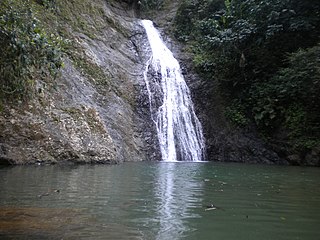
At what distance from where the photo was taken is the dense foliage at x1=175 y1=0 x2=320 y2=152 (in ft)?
46.3

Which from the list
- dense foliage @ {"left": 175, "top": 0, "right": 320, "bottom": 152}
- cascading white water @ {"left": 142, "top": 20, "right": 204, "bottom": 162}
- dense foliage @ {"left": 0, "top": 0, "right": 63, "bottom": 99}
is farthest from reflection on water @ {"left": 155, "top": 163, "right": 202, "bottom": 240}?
dense foliage @ {"left": 175, "top": 0, "right": 320, "bottom": 152}

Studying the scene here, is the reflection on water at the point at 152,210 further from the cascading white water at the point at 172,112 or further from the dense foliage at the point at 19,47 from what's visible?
the cascading white water at the point at 172,112

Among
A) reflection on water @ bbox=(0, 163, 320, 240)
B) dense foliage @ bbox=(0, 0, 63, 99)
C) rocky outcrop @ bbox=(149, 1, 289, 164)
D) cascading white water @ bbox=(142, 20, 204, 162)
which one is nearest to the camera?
reflection on water @ bbox=(0, 163, 320, 240)

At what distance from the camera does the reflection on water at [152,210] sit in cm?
336

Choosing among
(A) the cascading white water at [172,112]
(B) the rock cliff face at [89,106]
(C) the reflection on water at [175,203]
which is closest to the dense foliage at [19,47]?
(B) the rock cliff face at [89,106]

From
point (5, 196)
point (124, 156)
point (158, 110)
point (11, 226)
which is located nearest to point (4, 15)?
point (5, 196)

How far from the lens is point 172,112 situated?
643 inches

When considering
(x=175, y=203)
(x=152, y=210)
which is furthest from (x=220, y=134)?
(x=152, y=210)

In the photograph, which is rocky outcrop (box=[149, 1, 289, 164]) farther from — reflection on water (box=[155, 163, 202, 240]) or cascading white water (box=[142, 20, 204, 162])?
reflection on water (box=[155, 163, 202, 240])

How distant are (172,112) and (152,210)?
12.1 meters

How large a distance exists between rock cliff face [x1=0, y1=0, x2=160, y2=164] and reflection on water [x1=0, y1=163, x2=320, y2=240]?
7.62 ft

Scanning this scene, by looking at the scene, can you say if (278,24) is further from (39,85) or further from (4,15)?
(4,15)

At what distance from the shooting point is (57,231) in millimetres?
3297

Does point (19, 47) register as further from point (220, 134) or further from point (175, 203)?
point (220, 134)
